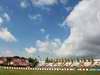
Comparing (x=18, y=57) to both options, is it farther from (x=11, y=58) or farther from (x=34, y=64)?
(x=34, y=64)

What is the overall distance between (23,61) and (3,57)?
14.7 m

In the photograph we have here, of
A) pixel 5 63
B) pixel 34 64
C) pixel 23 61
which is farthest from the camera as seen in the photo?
pixel 34 64

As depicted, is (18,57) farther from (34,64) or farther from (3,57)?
(34,64)

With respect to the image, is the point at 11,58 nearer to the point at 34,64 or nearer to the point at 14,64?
the point at 14,64

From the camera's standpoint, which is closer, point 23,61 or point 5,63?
point 5,63

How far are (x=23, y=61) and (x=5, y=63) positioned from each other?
16.6 metres

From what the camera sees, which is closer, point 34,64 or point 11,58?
point 11,58

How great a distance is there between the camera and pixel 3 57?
15862 centimetres

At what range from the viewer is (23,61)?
167 meters

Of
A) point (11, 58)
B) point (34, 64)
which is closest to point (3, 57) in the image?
point (11, 58)

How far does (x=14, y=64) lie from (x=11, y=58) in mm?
5549

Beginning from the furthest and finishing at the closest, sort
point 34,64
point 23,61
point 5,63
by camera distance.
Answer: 1. point 34,64
2. point 23,61
3. point 5,63

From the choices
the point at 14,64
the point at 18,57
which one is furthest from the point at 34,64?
the point at 14,64

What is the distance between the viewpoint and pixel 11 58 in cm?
16025
